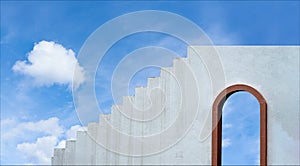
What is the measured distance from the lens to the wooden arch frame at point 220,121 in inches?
436

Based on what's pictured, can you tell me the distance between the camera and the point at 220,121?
446 inches

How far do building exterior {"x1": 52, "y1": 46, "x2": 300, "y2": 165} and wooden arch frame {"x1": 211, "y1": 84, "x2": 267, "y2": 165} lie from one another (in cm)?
3

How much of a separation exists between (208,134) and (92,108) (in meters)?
2.47

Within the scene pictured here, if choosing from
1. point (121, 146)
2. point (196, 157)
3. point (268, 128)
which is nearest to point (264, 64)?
point (268, 128)

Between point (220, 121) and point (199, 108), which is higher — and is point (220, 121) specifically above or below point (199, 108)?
below

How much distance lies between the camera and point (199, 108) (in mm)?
11344

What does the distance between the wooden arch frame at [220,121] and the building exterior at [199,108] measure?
26 mm

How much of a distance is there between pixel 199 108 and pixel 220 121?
1.66 ft

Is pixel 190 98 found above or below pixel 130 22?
below

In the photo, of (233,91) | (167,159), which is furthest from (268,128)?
(167,159)

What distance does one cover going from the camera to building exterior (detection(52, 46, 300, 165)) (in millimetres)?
11148

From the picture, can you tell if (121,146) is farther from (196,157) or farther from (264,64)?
(264,64)

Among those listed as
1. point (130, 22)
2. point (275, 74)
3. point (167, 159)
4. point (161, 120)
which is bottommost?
point (167, 159)

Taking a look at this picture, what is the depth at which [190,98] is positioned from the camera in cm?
1145
